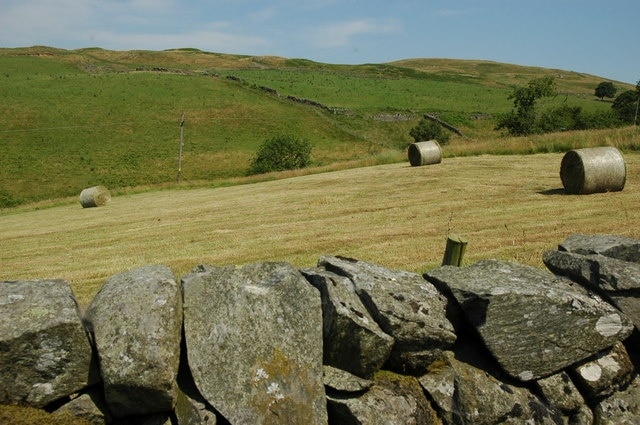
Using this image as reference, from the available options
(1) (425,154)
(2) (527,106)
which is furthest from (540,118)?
(1) (425,154)

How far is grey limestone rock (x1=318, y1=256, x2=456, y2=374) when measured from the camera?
17.8 feet

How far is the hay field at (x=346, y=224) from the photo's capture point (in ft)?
42.2

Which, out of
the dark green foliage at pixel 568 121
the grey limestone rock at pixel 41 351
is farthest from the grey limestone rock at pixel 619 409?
the dark green foliage at pixel 568 121

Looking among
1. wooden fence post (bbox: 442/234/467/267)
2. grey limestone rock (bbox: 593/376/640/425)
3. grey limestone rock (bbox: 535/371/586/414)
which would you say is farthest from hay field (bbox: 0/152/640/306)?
grey limestone rock (bbox: 535/371/586/414)

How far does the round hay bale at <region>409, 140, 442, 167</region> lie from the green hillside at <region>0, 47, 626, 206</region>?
4705mm

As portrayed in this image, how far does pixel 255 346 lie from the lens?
499 cm

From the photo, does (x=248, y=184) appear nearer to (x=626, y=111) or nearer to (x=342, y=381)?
(x=342, y=381)

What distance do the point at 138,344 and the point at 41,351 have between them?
72 centimetres

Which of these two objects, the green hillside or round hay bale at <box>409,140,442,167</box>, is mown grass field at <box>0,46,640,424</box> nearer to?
the green hillside

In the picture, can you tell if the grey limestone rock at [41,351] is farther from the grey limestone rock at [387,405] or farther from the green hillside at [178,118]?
the green hillside at [178,118]

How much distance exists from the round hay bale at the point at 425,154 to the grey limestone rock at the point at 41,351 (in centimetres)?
2655

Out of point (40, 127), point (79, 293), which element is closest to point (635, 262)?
point (79, 293)

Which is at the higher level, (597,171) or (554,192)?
(597,171)

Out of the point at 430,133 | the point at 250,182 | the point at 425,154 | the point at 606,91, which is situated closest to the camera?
the point at 425,154
